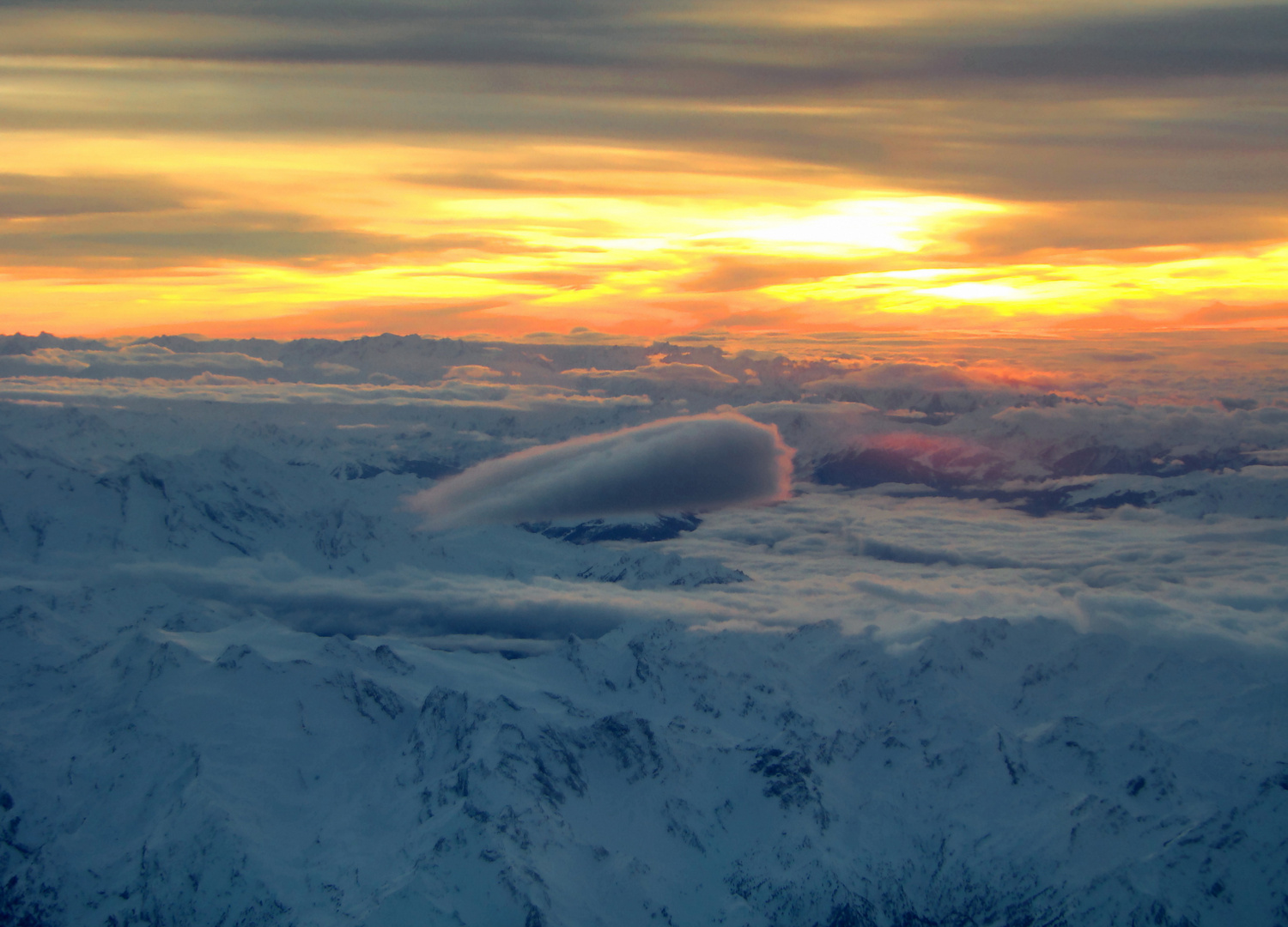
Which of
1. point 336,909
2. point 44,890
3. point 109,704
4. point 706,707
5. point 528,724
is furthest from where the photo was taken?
point 706,707

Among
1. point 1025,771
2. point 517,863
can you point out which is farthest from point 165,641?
point 1025,771

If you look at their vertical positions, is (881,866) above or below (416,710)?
below

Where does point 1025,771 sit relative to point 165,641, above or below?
below

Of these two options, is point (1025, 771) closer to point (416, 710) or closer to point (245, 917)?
point (416, 710)

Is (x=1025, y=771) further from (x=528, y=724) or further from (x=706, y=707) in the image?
(x=528, y=724)

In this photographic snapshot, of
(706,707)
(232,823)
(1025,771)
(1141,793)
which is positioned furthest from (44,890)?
(1141,793)

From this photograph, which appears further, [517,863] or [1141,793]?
[1141,793]

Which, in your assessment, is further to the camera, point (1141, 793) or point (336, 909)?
point (1141, 793)

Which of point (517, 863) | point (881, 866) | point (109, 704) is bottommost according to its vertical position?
point (881, 866)

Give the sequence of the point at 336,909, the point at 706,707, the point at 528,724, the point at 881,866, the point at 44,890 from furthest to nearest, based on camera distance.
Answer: the point at 706,707, the point at 528,724, the point at 881,866, the point at 44,890, the point at 336,909
